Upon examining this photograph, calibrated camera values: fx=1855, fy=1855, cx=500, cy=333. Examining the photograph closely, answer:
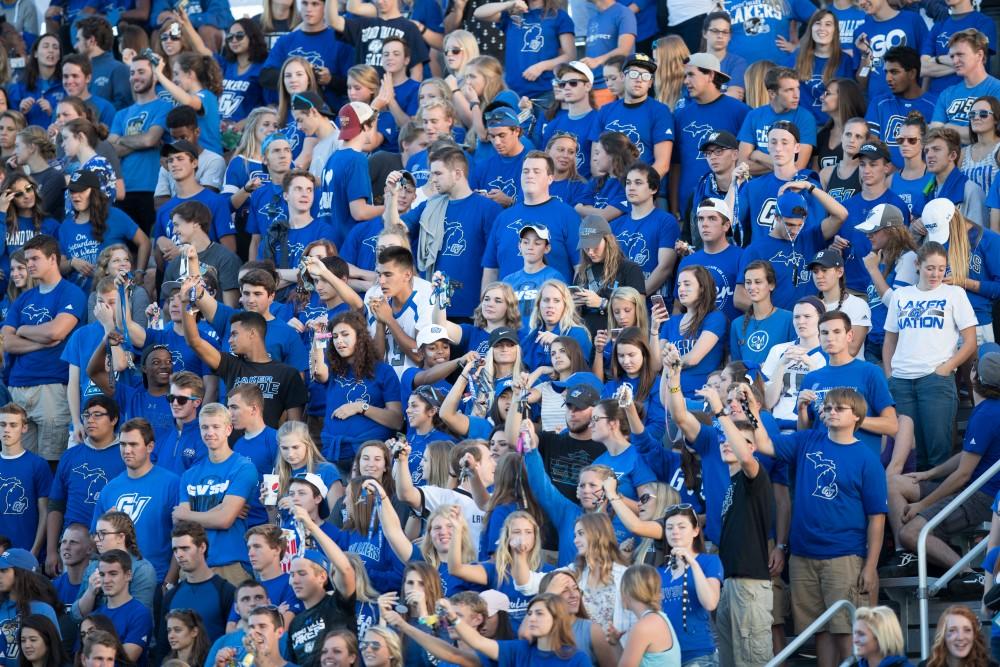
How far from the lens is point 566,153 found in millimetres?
13422

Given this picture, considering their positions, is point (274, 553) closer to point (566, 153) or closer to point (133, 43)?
point (566, 153)

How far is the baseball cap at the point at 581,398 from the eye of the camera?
1064 cm

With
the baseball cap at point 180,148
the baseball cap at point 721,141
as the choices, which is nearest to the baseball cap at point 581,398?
the baseball cap at point 721,141

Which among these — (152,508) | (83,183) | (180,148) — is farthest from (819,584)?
(83,183)

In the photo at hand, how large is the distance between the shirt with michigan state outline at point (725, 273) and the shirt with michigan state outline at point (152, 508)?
11.8 ft

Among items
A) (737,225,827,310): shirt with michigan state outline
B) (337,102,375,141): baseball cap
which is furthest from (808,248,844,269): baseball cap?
(337,102,375,141): baseball cap

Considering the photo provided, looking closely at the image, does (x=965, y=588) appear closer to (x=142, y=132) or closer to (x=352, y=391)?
(x=352, y=391)

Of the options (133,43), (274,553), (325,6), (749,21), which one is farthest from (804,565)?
(133,43)

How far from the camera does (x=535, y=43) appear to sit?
15414 millimetres

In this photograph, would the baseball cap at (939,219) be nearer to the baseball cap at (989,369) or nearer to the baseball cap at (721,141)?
the baseball cap at (989,369)

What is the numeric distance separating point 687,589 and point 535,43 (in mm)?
7013

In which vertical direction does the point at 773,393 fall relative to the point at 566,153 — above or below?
below

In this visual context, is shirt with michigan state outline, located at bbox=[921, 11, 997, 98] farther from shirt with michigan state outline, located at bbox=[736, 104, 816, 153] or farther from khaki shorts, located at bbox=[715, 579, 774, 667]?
khaki shorts, located at bbox=[715, 579, 774, 667]

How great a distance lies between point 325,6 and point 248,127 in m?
1.84
